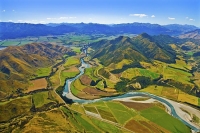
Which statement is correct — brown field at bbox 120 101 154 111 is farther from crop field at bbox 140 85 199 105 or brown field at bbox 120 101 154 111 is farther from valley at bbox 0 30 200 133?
crop field at bbox 140 85 199 105

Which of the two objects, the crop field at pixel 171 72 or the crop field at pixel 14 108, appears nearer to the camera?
the crop field at pixel 14 108

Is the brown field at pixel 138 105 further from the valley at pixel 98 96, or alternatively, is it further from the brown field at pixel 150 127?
the brown field at pixel 150 127

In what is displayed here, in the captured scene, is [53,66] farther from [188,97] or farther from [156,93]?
[188,97]

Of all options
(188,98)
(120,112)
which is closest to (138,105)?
(120,112)

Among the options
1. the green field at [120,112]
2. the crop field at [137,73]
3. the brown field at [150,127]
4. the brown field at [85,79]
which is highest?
the crop field at [137,73]

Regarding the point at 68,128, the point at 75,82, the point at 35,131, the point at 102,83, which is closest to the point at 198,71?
the point at 102,83

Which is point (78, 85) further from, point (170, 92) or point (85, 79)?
point (170, 92)

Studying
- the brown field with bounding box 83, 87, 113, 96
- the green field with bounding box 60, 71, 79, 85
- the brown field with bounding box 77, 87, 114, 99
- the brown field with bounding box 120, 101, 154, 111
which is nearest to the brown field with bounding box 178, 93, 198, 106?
the brown field with bounding box 120, 101, 154, 111

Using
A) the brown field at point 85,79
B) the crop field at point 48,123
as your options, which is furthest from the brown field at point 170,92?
the crop field at point 48,123
